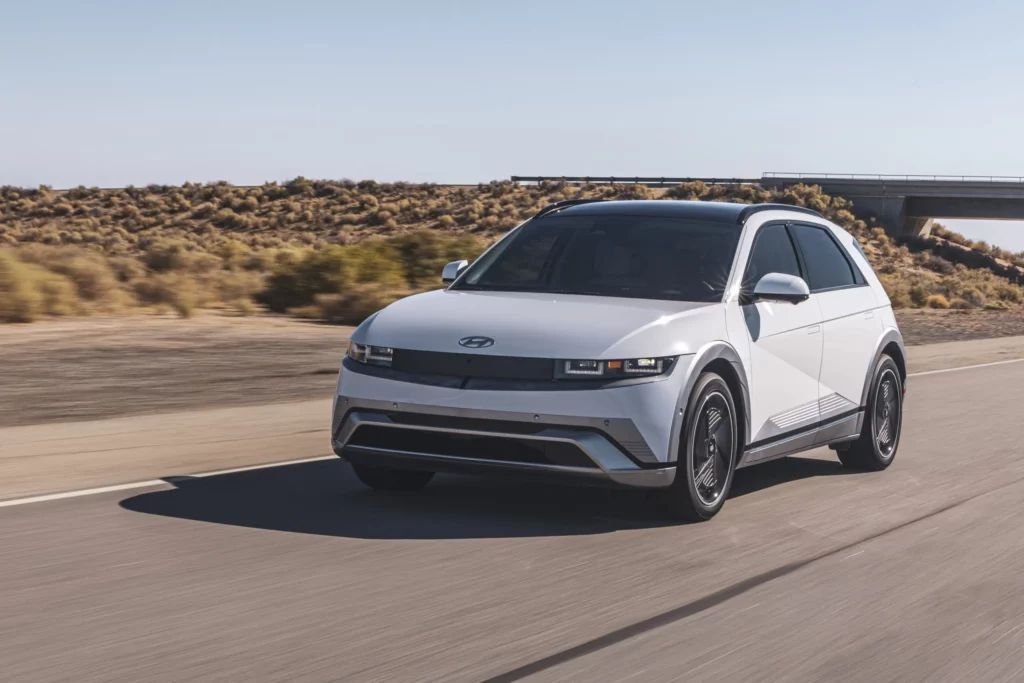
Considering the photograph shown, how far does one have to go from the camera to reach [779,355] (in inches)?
329

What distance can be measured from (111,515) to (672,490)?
293 cm

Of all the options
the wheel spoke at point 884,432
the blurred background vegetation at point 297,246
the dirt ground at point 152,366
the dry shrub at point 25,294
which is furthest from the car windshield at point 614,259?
the blurred background vegetation at point 297,246

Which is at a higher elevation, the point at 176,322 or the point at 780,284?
the point at 780,284

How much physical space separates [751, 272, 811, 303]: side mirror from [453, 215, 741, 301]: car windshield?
0.22 metres

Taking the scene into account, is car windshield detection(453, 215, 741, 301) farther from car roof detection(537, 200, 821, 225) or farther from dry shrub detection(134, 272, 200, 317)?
dry shrub detection(134, 272, 200, 317)

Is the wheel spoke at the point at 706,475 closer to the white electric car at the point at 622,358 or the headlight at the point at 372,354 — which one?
the white electric car at the point at 622,358

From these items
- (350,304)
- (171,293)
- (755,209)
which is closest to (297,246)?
(350,304)

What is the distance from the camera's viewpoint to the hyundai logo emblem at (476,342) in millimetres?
7125

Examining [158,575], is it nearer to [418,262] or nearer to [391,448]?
[391,448]

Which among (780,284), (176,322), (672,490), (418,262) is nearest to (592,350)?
(672,490)

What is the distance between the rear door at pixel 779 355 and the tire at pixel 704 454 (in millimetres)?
329

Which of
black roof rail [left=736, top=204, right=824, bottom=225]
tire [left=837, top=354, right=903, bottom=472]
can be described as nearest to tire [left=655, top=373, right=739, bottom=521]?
black roof rail [left=736, top=204, right=824, bottom=225]

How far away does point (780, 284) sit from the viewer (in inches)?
317

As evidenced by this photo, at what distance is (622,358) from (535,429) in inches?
22.2
